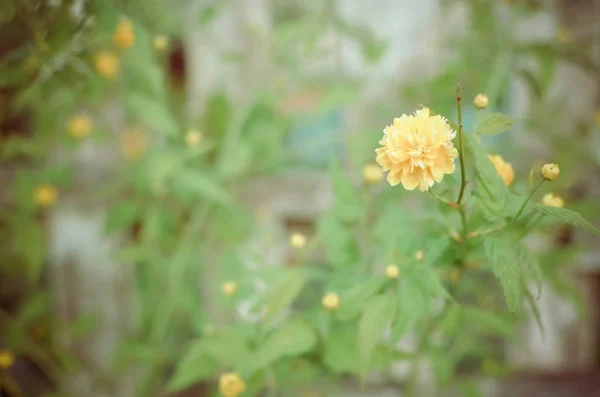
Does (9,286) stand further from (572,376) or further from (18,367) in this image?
(572,376)

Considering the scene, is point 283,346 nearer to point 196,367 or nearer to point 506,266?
point 196,367

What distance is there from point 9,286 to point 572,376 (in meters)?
1.57

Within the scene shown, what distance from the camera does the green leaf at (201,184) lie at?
96 centimetres

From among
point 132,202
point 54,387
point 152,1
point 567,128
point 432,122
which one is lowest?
point 54,387

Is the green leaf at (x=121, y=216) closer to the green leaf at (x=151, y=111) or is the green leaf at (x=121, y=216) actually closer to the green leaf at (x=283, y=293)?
the green leaf at (x=151, y=111)

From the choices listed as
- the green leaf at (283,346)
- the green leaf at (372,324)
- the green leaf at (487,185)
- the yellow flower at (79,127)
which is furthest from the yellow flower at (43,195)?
the green leaf at (487,185)

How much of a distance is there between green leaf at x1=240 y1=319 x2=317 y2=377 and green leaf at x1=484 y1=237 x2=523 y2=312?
283mm

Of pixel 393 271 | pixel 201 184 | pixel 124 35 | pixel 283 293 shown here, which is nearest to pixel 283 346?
pixel 283 293

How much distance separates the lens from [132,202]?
3.61 feet

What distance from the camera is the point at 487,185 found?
54 centimetres

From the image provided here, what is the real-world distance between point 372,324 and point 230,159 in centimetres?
55

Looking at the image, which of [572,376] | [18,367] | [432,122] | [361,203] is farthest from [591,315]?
[18,367]

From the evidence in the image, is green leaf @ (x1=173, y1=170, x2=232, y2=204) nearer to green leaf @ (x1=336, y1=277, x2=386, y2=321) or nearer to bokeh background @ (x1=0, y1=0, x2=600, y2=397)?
bokeh background @ (x1=0, y1=0, x2=600, y2=397)

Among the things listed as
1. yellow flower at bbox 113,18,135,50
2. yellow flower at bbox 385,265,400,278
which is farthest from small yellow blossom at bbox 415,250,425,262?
yellow flower at bbox 113,18,135,50
